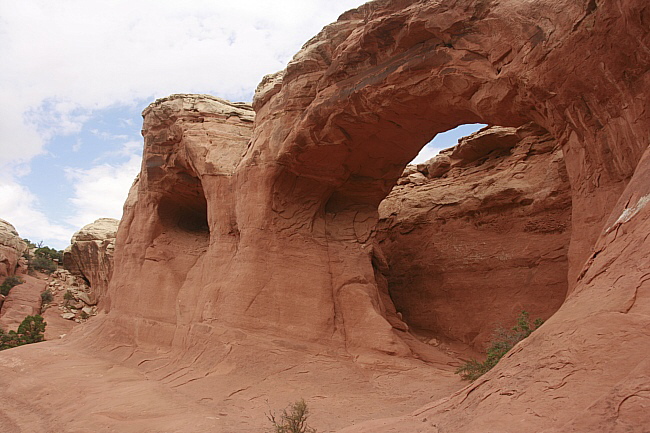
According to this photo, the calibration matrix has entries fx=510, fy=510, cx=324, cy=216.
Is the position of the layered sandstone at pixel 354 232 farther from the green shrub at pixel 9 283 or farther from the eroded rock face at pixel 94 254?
the green shrub at pixel 9 283

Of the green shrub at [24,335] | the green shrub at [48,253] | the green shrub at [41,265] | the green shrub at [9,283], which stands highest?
the green shrub at [48,253]

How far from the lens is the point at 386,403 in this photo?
674cm

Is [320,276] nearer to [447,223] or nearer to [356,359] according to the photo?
[356,359]

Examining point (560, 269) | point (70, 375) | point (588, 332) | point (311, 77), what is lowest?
point (70, 375)

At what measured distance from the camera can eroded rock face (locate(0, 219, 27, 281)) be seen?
977 inches

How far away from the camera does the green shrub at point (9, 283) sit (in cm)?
2322

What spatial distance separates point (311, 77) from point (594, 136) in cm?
486

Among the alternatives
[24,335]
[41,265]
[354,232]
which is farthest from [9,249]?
[354,232]

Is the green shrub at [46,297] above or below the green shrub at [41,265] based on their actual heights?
below

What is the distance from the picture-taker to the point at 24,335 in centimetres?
1645

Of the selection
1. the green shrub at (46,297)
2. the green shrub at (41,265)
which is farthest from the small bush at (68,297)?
the green shrub at (41,265)

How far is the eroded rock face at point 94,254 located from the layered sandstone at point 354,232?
10.6 metres

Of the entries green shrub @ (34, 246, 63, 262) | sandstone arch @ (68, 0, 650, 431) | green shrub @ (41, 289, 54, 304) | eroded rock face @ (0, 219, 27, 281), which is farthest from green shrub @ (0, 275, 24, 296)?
sandstone arch @ (68, 0, 650, 431)

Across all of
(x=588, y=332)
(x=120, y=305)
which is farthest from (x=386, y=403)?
(x=120, y=305)
